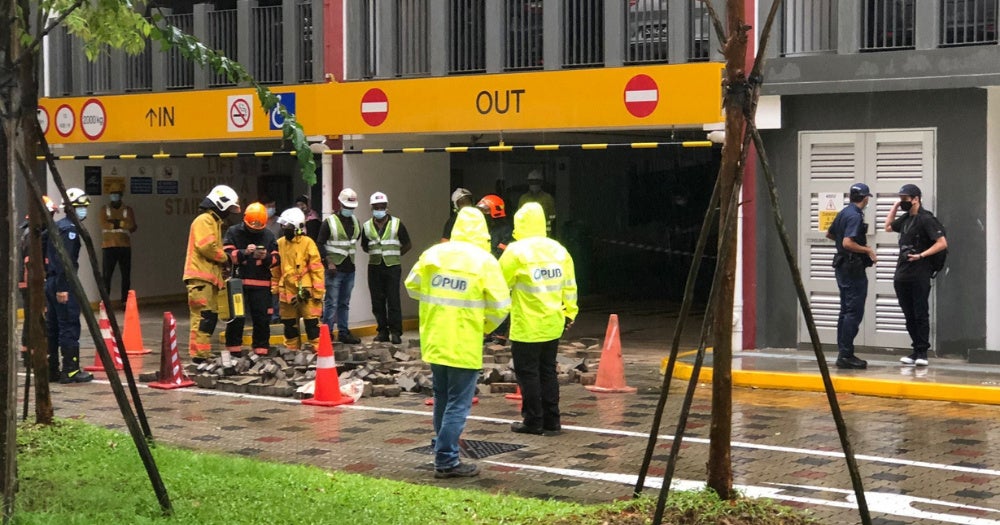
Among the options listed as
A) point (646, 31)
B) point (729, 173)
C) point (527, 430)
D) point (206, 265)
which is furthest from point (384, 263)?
point (729, 173)

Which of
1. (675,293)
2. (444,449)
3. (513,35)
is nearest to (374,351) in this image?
(513,35)

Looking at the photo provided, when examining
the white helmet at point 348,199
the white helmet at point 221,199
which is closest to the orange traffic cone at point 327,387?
the white helmet at point 221,199

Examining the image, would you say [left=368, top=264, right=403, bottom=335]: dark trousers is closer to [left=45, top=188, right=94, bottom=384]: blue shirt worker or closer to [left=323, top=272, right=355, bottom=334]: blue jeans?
[left=323, top=272, right=355, bottom=334]: blue jeans

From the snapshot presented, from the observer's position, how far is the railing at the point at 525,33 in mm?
18000

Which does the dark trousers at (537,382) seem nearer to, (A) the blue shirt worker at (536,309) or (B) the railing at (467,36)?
(A) the blue shirt worker at (536,309)

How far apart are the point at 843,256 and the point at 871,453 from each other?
4.45 metres

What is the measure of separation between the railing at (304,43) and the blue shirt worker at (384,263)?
3516mm

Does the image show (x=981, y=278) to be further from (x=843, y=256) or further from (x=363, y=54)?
(x=363, y=54)

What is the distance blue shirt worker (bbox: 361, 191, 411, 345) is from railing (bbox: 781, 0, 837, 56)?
5465mm

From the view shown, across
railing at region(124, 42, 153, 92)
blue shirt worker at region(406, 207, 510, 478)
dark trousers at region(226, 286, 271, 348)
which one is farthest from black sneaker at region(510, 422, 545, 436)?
railing at region(124, 42, 153, 92)

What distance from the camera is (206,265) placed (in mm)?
15062

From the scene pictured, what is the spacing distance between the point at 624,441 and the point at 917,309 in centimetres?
498

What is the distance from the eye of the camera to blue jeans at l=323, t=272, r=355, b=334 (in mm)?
17531

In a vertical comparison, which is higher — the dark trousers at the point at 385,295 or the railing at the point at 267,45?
the railing at the point at 267,45
